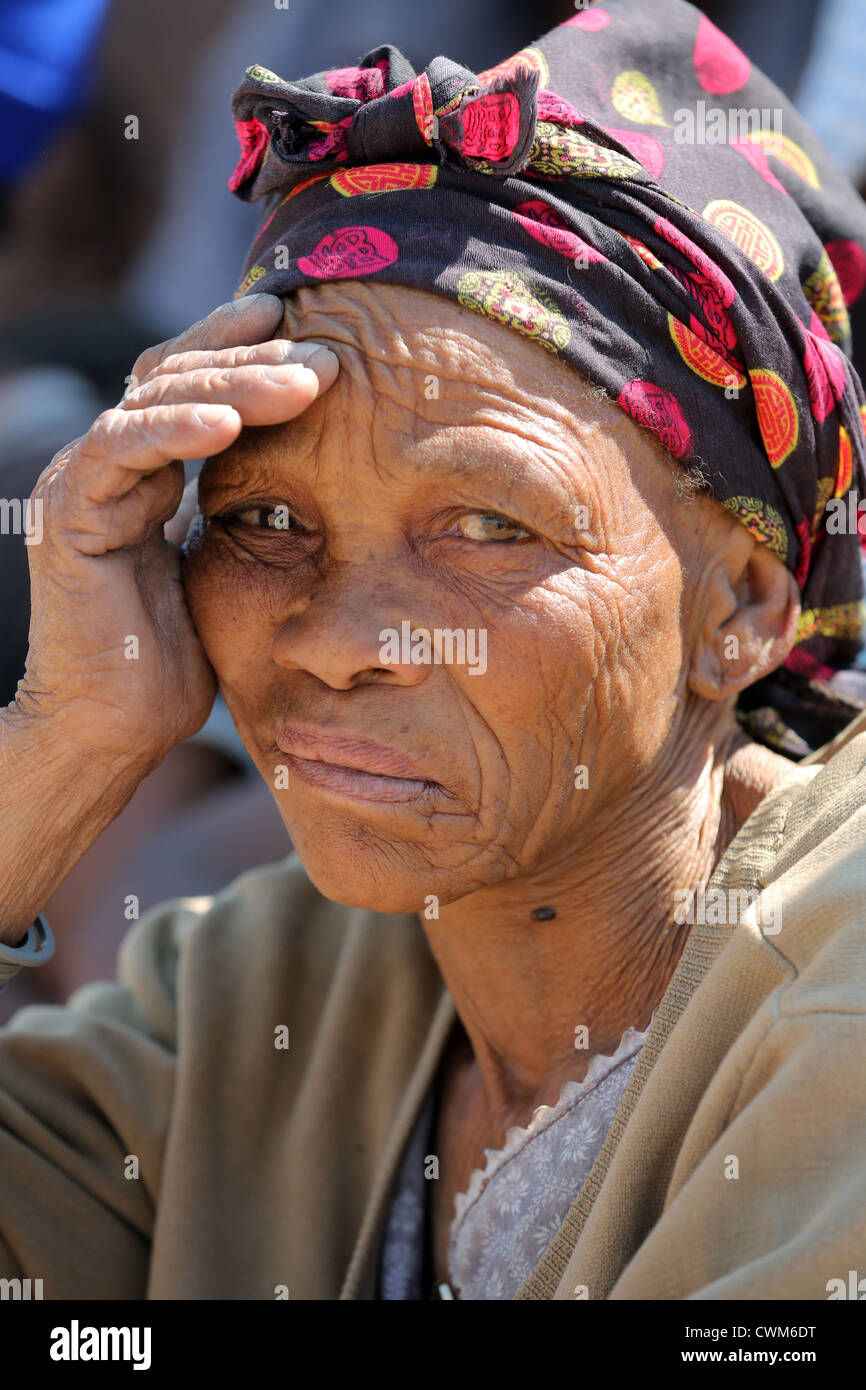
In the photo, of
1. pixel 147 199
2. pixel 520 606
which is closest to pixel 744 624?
pixel 520 606

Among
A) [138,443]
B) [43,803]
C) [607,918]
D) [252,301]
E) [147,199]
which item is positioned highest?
[147,199]

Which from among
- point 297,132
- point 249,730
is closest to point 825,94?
point 297,132

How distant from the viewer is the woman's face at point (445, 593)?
6.65 ft

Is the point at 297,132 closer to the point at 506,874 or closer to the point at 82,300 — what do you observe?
the point at 506,874

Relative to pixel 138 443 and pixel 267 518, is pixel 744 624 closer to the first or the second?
pixel 267 518

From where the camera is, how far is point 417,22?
6.21 metres

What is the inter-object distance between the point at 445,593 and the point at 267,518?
0.35 meters

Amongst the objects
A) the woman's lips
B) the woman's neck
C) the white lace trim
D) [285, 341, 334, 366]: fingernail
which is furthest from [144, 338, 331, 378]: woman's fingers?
the white lace trim

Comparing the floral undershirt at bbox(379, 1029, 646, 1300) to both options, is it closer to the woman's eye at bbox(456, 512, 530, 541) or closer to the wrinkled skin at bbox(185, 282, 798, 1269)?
the wrinkled skin at bbox(185, 282, 798, 1269)

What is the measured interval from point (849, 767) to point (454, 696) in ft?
1.96

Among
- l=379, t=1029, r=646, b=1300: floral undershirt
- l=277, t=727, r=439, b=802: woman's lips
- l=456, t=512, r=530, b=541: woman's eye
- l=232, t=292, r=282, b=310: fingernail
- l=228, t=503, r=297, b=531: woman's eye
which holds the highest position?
l=232, t=292, r=282, b=310: fingernail

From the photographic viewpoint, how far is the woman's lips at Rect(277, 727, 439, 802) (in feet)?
6.81

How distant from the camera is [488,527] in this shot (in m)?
2.08

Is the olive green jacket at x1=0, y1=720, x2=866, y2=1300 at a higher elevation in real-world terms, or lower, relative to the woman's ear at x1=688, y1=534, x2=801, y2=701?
lower
